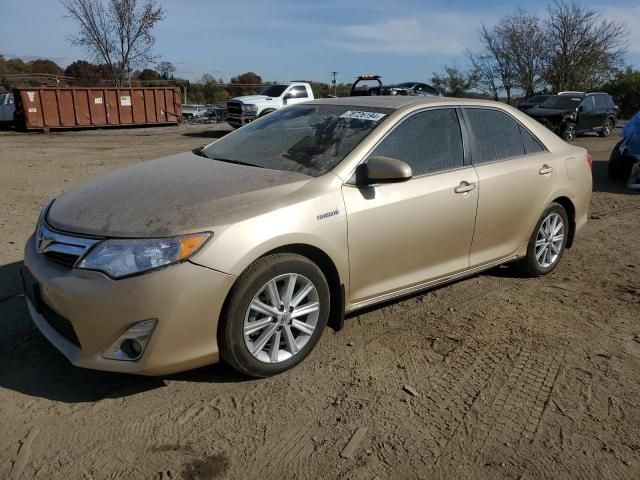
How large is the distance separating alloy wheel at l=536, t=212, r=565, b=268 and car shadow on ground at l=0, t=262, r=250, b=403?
3.05 metres

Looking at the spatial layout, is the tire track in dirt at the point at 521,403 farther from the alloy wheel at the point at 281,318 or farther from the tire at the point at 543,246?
the tire at the point at 543,246

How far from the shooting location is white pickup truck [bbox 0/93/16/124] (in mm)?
22828

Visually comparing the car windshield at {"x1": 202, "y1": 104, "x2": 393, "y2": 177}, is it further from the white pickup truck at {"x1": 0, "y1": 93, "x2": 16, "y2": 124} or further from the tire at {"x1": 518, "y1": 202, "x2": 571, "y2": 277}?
the white pickup truck at {"x1": 0, "y1": 93, "x2": 16, "y2": 124}

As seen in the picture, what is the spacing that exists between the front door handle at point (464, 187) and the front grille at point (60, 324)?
8.72 ft

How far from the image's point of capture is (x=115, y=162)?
41.4ft

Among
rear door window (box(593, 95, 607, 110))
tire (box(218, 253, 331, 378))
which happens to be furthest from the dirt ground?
rear door window (box(593, 95, 607, 110))

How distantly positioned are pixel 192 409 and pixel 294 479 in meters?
0.75

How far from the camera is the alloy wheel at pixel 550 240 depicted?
15.8 feet

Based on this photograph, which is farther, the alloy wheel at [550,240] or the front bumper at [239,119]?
the front bumper at [239,119]

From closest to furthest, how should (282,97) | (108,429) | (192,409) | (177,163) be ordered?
(108,429)
(192,409)
(177,163)
(282,97)

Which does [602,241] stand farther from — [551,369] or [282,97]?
[282,97]

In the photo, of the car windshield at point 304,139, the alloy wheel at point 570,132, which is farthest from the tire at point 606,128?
the car windshield at point 304,139

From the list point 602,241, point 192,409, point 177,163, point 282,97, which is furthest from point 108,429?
point 282,97

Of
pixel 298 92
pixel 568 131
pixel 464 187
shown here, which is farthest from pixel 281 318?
pixel 298 92
